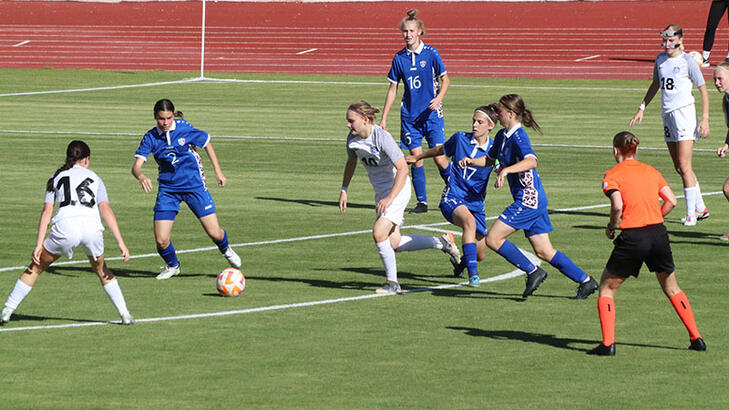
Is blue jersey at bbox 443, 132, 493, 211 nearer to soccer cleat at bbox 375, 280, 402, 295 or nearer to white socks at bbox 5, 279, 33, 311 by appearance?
soccer cleat at bbox 375, 280, 402, 295

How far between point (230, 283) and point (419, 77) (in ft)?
23.5

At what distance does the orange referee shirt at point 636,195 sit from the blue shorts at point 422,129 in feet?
29.5

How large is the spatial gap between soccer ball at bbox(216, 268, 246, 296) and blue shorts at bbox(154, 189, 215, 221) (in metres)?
1.50

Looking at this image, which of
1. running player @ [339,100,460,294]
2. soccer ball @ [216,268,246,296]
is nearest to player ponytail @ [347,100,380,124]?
running player @ [339,100,460,294]

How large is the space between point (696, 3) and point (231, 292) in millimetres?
47576

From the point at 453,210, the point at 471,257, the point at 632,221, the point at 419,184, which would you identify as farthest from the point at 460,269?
the point at 419,184

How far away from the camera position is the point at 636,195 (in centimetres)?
981

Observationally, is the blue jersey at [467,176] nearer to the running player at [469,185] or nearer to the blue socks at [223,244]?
the running player at [469,185]

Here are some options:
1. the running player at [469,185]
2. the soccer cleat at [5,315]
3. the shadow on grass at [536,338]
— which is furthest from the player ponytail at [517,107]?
the soccer cleat at [5,315]

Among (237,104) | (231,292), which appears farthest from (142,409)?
(237,104)

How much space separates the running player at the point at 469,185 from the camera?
1299 cm

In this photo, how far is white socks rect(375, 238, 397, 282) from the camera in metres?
12.5

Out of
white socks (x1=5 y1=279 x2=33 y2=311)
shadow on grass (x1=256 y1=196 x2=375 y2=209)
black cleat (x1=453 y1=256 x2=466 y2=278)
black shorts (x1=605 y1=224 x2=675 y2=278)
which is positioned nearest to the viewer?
black shorts (x1=605 y1=224 x2=675 y2=278)

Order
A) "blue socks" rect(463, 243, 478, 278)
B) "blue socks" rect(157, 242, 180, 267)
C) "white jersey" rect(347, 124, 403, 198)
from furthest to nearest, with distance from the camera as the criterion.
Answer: "blue socks" rect(157, 242, 180, 267) < "blue socks" rect(463, 243, 478, 278) < "white jersey" rect(347, 124, 403, 198)
